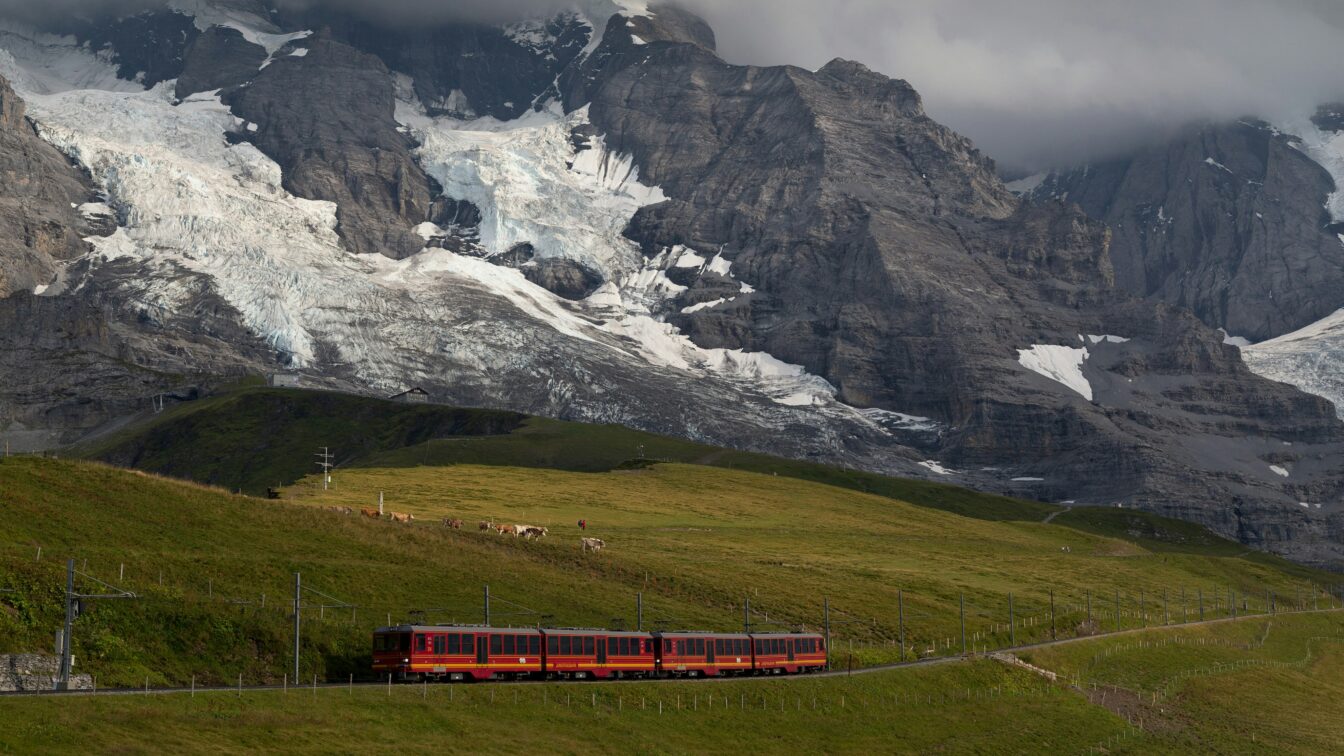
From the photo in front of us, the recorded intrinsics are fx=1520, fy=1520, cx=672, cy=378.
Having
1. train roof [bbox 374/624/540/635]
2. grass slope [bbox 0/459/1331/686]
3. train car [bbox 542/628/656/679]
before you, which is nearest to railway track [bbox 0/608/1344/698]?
train car [bbox 542/628/656/679]

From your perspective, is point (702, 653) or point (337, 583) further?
point (337, 583)

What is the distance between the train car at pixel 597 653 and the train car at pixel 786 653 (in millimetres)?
9734

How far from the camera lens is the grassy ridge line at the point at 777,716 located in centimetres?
6047

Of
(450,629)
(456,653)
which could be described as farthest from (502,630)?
(450,629)

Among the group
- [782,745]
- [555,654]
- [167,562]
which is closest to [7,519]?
[167,562]

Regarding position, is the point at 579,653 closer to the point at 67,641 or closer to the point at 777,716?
the point at 777,716

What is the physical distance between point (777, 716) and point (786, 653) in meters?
13.5

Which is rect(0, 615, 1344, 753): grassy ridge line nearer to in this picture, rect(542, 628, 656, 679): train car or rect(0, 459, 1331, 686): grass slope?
rect(542, 628, 656, 679): train car

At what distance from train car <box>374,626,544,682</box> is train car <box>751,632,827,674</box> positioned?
60.6ft

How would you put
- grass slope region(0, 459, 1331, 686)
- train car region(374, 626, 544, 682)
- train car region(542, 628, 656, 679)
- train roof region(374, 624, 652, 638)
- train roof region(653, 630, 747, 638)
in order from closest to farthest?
grass slope region(0, 459, 1331, 686), train car region(374, 626, 544, 682), train roof region(374, 624, 652, 638), train car region(542, 628, 656, 679), train roof region(653, 630, 747, 638)

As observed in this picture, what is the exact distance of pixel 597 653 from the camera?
85625 mm

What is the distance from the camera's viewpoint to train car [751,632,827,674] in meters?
95.9

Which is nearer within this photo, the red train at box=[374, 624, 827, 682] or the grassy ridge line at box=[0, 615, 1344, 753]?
the grassy ridge line at box=[0, 615, 1344, 753]

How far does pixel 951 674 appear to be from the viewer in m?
102
